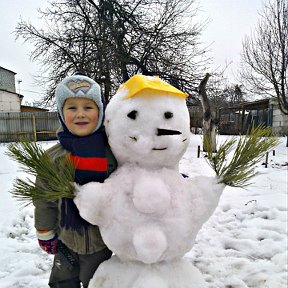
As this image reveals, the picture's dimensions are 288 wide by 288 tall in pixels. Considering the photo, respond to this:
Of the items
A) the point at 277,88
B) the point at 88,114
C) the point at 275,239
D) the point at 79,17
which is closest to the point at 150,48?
the point at 79,17

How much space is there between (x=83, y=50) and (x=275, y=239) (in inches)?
332

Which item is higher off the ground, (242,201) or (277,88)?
(277,88)

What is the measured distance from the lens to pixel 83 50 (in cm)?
933

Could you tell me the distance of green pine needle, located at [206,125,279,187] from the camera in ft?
3.93

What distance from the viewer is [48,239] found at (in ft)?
4.73

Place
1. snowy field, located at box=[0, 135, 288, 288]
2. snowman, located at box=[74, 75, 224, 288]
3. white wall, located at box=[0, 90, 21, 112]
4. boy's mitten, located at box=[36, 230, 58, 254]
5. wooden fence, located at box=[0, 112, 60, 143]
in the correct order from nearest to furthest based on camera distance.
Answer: snowman, located at box=[74, 75, 224, 288] < boy's mitten, located at box=[36, 230, 58, 254] < snowy field, located at box=[0, 135, 288, 288] < wooden fence, located at box=[0, 112, 60, 143] < white wall, located at box=[0, 90, 21, 112]

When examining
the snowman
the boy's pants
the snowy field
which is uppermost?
the snowman

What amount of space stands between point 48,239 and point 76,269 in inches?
10.6

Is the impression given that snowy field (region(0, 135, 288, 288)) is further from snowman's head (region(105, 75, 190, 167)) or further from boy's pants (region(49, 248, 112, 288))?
snowman's head (region(105, 75, 190, 167))

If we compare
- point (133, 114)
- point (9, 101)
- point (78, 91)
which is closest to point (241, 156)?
point (133, 114)

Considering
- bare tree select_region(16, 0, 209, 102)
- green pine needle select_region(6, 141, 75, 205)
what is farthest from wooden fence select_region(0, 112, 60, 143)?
green pine needle select_region(6, 141, 75, 205)

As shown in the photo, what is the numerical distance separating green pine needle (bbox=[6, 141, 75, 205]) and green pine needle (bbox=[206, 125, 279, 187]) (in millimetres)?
628

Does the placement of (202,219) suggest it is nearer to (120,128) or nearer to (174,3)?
(120,128)

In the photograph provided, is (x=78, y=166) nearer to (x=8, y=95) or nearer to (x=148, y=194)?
(x=148, y=194)
